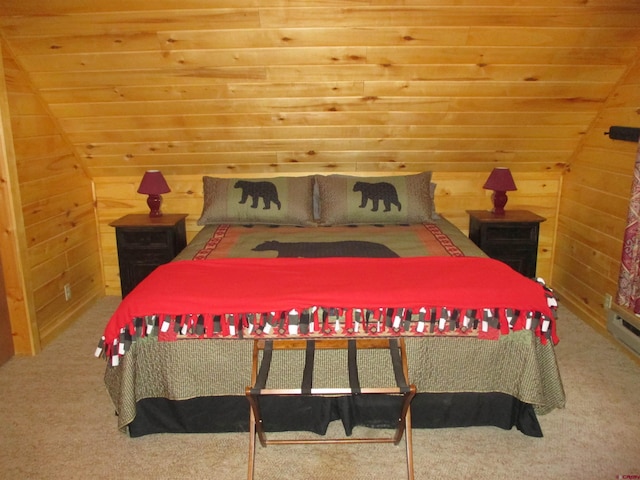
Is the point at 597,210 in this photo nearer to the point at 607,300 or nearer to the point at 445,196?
the point at 607,300

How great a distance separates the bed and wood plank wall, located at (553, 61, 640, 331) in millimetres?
1176

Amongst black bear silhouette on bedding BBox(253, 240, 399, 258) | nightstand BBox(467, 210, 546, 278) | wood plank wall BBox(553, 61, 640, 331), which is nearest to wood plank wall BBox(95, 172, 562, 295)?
wood plank wall BBox(553, 61, 640, 331)

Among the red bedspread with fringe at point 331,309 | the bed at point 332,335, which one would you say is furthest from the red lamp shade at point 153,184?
the red bedspread with fringe at point 331,309

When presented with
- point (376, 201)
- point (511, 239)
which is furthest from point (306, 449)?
point (511, 239)

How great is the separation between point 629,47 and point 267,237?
212 cm

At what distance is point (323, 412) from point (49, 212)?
2.05m

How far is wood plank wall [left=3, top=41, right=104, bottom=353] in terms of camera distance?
2.86m

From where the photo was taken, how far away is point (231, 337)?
6.57 feet

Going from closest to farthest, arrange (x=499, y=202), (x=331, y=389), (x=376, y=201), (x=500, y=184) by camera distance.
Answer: (x=331, y=389) < (x=376, y=201) < (x=500, y=184) < (x=499, y=202)

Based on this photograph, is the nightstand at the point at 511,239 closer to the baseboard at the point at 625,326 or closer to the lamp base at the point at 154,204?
→ the baseboard at the point at 625,326

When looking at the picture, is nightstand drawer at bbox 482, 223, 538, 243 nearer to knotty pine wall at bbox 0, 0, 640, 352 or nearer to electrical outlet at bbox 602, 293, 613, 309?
knotty pine wall at bbox 0, 0, 640, 352

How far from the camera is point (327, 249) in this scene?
2.63 m

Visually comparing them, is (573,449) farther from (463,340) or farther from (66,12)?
(66,12)

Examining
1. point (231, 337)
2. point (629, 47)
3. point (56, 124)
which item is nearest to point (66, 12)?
point (56, 124)
